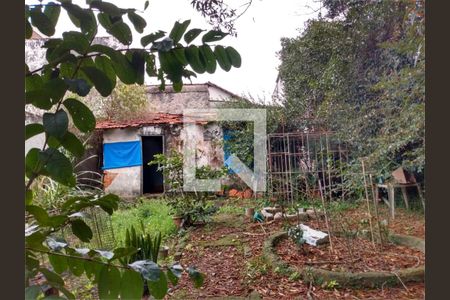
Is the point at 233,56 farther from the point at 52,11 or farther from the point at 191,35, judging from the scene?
the point at 52,11

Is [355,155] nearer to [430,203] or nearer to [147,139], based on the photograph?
[430,203]

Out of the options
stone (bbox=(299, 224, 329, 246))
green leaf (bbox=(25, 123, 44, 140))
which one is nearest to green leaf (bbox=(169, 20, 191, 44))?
green leaf (bbox=(25, 123, 44, 140))

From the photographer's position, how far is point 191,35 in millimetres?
510

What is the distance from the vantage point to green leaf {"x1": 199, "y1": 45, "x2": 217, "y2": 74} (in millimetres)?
525

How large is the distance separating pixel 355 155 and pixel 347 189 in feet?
0.63

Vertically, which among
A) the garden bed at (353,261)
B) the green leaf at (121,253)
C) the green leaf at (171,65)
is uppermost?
the green leaf at (171,65)

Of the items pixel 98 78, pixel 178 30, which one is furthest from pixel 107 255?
pixel 178 30

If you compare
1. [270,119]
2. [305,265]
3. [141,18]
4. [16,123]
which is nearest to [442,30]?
[141,18]

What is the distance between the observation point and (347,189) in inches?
55.7

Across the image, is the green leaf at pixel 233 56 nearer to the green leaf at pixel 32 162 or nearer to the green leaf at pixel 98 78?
the green leaf at pixel 98 78

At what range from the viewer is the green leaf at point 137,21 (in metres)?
0.47

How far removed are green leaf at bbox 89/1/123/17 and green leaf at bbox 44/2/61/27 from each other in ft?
0.20

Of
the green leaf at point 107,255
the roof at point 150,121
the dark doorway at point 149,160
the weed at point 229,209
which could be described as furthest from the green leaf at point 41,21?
the weed at point 229,209

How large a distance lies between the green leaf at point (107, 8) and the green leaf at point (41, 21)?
2.8 inches
